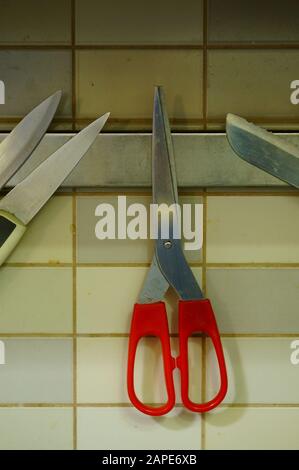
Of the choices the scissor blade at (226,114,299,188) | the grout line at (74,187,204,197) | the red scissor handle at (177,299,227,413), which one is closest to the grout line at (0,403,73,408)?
the red scissor handle at (177,299,227,413)

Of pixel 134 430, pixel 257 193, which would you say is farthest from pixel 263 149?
pixel 134 430

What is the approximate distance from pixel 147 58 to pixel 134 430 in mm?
442

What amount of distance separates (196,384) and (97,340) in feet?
0.43

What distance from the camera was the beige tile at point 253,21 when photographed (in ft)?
1.93

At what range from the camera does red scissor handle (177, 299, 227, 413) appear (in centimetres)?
58

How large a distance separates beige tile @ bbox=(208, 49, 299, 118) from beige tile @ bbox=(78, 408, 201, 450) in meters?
0.37

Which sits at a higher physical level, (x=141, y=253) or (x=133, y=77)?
(x=133, y=77)

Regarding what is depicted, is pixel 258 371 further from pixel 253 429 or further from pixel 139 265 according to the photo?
pixel 139 265

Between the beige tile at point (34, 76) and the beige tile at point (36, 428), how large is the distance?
356 mm

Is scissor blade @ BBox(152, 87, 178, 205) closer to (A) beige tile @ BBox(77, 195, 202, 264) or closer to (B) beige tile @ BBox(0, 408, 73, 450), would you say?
(A) beige tile @ BBox(77, 195, 202, 264)

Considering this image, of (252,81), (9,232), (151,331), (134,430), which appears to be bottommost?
(134,430)

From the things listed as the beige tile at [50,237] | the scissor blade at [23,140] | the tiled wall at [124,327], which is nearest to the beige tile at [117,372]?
the tiled wall at [124,327]

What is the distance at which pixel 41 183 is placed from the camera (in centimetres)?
57
